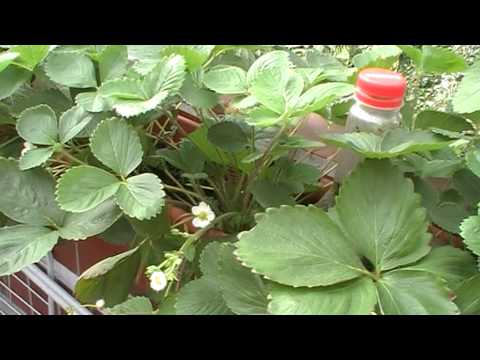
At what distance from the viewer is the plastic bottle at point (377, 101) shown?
1.46 feet

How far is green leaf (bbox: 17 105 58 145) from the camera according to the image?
502 mm

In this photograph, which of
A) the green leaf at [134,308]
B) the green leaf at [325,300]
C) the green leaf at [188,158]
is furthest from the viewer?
the green leaf at [188,158]

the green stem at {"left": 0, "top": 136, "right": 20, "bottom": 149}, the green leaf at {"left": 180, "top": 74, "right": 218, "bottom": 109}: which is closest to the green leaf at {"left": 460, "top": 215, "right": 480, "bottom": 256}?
the green leaf at {"left": 180, "top": 74, "right": 218, "bottom": 109}

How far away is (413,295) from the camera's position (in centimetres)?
36

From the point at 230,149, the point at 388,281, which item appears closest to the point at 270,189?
the point at 230,149

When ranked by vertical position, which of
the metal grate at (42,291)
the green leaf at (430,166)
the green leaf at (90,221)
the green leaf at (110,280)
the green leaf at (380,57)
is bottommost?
the metal grate at (42,291)

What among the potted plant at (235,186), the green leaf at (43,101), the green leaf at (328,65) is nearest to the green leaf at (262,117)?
the potted plant at (235,186)

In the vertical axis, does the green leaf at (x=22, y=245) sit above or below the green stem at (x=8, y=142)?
below

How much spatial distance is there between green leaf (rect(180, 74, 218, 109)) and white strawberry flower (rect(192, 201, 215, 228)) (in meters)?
0.08

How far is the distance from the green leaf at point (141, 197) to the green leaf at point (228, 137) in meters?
0.08

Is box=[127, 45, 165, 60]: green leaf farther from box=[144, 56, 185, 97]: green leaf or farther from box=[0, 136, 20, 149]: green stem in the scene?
box=[0, 136, 20, 149]: green stem

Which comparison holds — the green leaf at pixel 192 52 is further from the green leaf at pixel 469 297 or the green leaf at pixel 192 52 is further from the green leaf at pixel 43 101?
the green leaf at pixel 469 297

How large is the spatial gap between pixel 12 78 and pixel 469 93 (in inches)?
15.0
